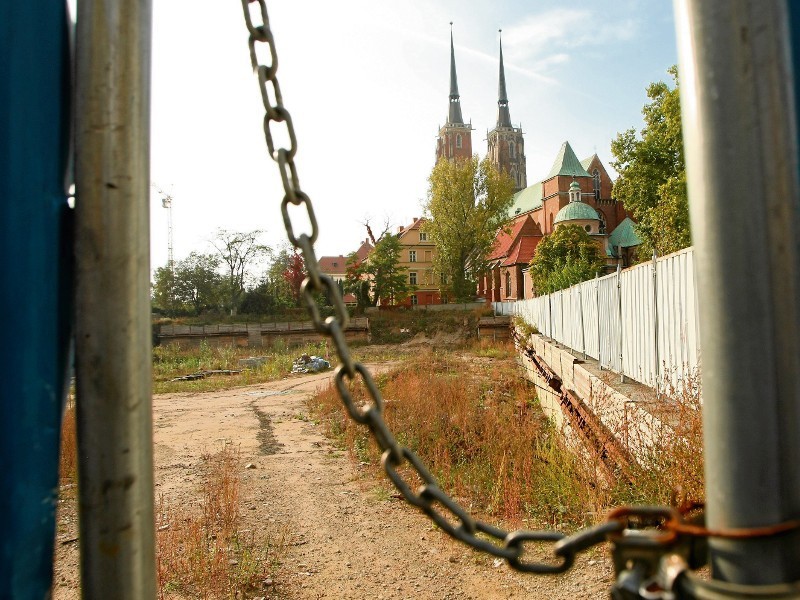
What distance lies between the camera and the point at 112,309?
917 mm

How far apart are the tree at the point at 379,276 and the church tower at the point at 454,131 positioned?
37728mm

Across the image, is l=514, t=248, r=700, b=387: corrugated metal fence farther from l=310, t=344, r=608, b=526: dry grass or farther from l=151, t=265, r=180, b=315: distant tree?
l=151, t=265, r=180, b=315: distant tree

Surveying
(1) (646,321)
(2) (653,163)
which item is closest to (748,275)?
(1) (646,321)

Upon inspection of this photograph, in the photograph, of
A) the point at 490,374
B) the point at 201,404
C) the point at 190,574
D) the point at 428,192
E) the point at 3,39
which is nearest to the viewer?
the point at 3,39

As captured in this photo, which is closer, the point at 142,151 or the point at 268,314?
the point at 142,151

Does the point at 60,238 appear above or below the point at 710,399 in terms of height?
above

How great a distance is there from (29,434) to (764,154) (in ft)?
Answer: 3.45

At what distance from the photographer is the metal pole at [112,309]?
0.90 m

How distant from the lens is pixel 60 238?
925 mm

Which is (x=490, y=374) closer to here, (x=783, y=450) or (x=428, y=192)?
(x=783, y=450)

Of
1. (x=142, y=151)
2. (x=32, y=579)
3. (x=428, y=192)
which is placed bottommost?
(x=32, y=579)

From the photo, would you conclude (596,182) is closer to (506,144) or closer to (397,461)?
(506,144)

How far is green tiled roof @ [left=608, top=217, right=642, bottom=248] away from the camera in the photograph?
54750 mm

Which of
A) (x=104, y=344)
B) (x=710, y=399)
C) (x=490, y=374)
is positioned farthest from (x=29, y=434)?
(x=490, y=374)
